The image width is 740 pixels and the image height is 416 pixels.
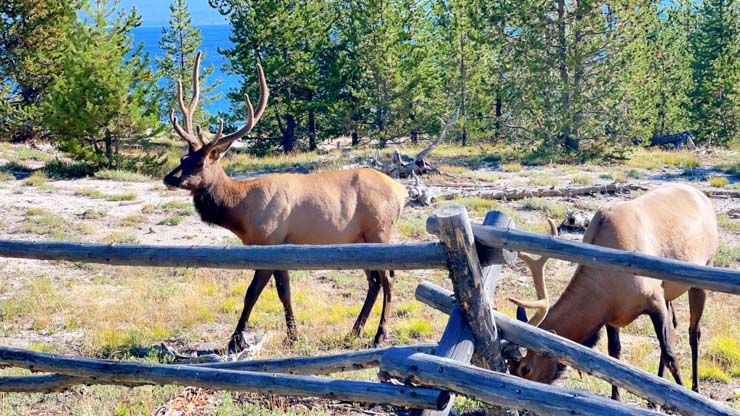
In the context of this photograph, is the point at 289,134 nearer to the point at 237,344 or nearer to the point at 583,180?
the point at 583,180

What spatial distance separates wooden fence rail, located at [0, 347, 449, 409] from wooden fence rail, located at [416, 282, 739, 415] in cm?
72

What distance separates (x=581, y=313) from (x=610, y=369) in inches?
61.1

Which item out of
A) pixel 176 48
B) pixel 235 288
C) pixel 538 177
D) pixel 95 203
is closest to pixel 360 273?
pixel 235 288

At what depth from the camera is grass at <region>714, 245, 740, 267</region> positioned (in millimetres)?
10367

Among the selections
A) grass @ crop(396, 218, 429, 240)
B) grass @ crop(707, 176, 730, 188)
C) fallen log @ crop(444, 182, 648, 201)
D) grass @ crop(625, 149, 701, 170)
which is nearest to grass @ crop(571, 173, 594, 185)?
fallen log @ crop(444, 182, 648, 201)

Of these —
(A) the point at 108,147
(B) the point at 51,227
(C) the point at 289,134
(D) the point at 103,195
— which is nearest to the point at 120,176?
(A) the point at 108,147

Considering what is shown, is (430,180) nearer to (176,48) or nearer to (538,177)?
(538,177)

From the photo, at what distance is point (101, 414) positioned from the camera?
5070 mm

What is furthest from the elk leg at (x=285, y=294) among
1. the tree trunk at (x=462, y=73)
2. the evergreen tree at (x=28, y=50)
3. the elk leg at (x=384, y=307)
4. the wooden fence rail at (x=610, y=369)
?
the tree trunk at (x=462, y=73)

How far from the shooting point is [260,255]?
3.86m

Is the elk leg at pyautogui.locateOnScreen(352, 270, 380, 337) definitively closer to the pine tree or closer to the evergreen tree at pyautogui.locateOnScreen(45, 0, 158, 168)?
the evergreen tree at pyautogui.locateOnScreen(45, 0, 158, 168)

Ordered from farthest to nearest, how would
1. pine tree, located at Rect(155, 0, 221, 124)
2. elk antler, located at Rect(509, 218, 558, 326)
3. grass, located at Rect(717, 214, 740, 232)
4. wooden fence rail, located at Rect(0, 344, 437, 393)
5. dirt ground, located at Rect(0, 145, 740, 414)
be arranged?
pine tree, located at Rect(155, 0, 221, 124), grass, located at Rect(717, 214, 740, 232), dirt ground, located at Rect(0, 145, 740, 414), elk antler, located at Rect(509, 218, 558, 326), wooden fence rail, located at Rect(0, 344, 437, 393)

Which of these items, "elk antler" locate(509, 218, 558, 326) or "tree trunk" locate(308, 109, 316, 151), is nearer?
"elk antler" locate(509, 218, 558, 326)

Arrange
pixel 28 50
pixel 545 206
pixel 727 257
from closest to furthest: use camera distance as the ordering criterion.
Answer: pixel 727 257 < pixel 545 206 < pixel 28 50
